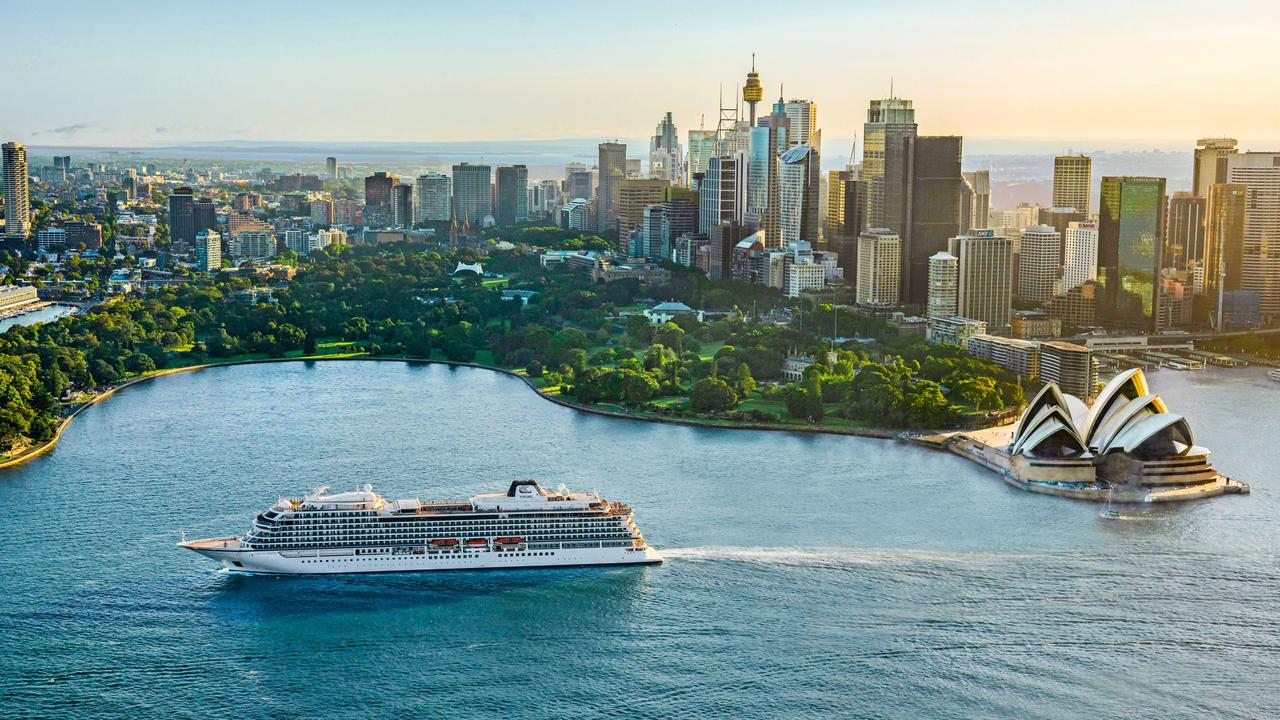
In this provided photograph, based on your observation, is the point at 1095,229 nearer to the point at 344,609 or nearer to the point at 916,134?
the point at 916,134

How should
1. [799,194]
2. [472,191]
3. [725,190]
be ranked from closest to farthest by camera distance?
[799,194] < [725,190] < [472,191]

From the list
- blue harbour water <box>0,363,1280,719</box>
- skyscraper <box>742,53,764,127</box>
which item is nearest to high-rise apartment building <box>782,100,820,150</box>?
skyscraper <box>742,53,764,127</box>

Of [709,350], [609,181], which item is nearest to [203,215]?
[609,181]

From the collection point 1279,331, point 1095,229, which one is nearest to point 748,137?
point 1095,229

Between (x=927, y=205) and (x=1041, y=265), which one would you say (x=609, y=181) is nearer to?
(x=927, y=205)

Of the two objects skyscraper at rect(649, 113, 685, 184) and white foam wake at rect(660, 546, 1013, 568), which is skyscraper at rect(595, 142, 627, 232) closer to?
skyscraper at rect(649, 113, 685, 184)

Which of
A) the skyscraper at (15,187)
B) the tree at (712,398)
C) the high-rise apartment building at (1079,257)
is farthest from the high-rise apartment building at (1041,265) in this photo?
the skyscraper at (15,187)
